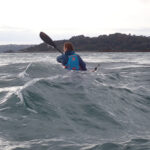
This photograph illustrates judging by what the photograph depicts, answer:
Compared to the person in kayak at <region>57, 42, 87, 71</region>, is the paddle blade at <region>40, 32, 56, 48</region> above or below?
above

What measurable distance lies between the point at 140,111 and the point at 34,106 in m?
2.47

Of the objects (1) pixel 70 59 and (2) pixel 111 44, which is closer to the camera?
(1) pixel 70 59

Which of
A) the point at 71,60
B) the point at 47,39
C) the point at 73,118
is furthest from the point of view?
the point at 47,39

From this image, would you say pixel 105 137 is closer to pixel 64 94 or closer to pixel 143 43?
pixel 64 94

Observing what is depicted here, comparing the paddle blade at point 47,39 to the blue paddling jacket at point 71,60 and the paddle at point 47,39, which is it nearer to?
the paddle at point 47,39

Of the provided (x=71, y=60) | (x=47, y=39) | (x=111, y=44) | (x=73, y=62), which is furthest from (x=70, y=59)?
(x=111, y=44)

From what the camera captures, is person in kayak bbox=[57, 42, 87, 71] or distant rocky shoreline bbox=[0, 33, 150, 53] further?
distant rocky shoreline bbox=[0, 33, 150, 53]

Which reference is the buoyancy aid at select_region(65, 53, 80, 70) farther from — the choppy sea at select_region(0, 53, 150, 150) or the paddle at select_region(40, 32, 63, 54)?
the paddle at select_region(40, 32, 63, 54)

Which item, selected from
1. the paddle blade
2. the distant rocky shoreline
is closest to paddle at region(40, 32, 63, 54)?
the paddle blade

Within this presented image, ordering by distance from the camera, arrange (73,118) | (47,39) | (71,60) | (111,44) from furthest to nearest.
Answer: (111,44), (47,39), (71,60), (73,118)

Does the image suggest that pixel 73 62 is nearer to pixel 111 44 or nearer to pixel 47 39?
pixel 47 39

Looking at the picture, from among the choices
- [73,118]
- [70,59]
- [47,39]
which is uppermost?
[47,39]

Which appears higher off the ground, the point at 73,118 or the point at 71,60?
the point at 71,60

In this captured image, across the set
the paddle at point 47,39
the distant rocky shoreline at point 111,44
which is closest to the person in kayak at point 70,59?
the paddle at point 47,39
